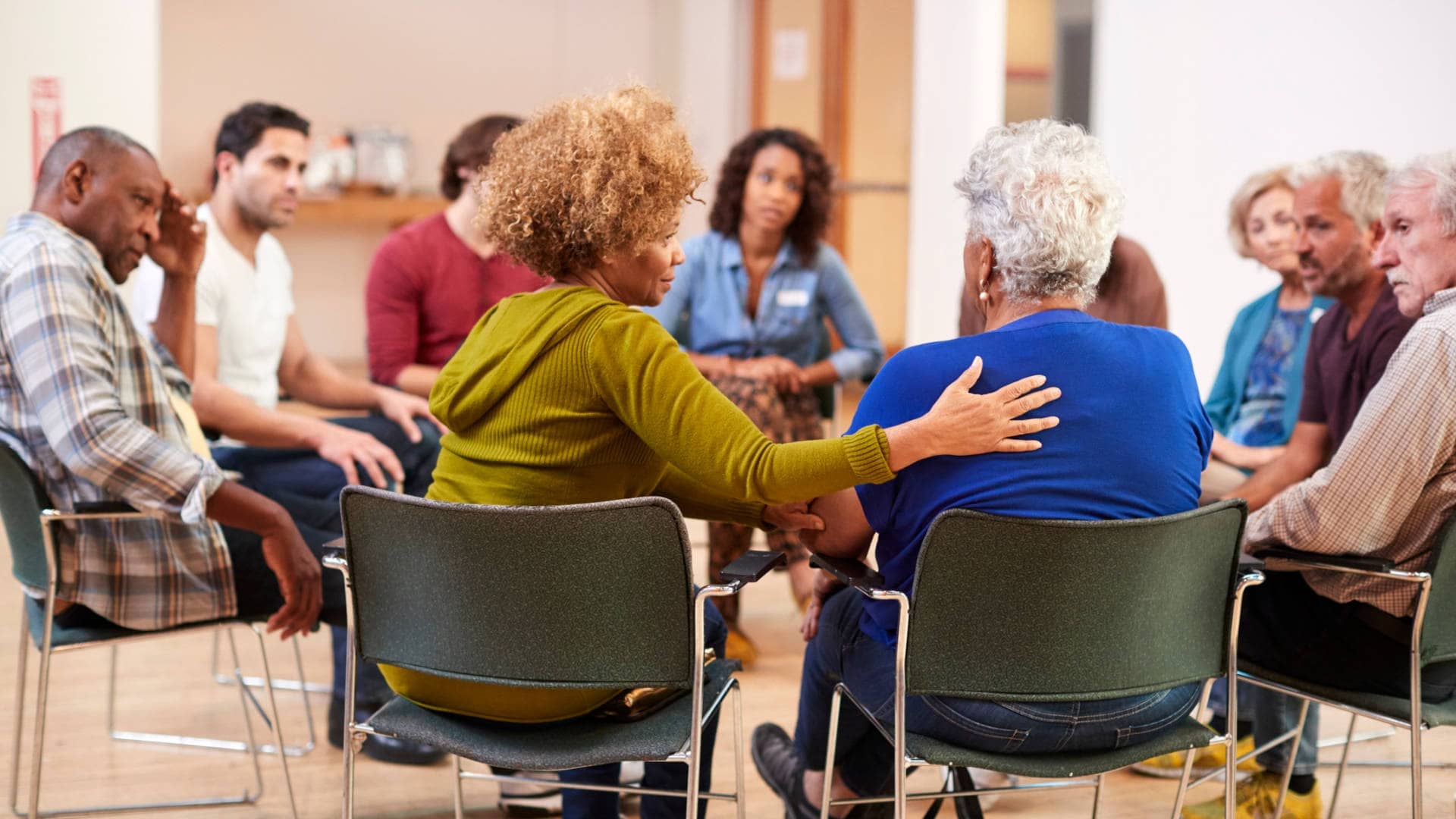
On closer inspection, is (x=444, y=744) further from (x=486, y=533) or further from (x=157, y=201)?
(x=157, y=201)

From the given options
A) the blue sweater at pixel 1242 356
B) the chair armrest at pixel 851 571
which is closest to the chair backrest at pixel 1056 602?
the chair armrest at pixel 851 571

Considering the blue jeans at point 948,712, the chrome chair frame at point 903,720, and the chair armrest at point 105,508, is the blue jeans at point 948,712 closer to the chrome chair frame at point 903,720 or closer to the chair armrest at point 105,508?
the chrome chair frame at point 903,720

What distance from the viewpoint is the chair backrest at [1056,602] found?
1.62 metres

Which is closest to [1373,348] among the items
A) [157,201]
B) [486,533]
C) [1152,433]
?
[1152,433]

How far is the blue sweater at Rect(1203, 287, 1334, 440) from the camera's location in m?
3.37

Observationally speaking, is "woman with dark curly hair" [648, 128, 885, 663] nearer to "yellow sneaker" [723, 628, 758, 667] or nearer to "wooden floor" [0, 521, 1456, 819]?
"yellow sneaker" [723, 628, 758, 667]

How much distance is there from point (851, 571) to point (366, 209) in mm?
7826

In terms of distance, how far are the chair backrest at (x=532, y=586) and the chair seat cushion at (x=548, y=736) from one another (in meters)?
0.09

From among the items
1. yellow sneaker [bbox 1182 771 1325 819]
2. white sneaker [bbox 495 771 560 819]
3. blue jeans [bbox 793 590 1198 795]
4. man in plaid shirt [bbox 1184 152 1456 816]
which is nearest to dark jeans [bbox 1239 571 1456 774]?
man in plaid shirt [bbox 1184 152 1456 816]

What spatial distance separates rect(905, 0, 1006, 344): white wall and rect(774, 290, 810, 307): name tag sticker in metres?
1.56

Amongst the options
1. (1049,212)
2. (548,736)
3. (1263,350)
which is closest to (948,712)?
(548,736)

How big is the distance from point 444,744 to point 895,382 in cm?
76

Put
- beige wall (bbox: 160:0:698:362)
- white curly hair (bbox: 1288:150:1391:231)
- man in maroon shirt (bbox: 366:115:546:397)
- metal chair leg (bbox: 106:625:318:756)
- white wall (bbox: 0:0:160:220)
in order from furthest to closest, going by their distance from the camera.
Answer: beige wall (bbox: 160:0:698:362) < white wall (bbox: 0:0:160:220) < man in maroon shirt (bbox: 366:115:546:397) < metal chair leg (bbox: 106:625:318:756) < white curly hair (bbox: 1288:150:1391:231)

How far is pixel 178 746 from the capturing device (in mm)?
3000
